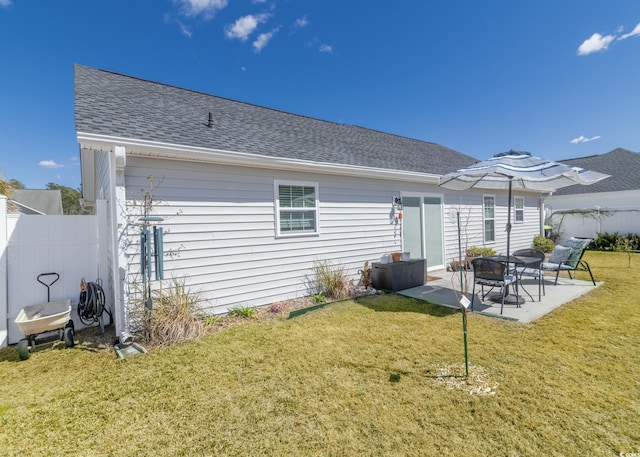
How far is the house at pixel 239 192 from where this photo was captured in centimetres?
432

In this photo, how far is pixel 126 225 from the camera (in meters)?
4.23

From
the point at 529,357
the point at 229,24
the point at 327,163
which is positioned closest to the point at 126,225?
the point at 327,163

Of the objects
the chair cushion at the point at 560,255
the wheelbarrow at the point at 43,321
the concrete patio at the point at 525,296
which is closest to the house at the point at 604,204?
the concrete patio at the point at 525,296

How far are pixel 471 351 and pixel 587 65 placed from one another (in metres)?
12.0

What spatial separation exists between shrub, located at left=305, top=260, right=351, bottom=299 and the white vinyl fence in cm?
392

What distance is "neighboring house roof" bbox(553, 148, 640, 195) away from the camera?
14.7 meters

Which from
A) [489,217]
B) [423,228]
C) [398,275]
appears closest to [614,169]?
[489,217]

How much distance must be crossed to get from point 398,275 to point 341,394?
4.20 m

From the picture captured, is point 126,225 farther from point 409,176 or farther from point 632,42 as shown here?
point 632,42

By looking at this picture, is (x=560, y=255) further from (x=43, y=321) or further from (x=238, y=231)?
(x=43, y=321)

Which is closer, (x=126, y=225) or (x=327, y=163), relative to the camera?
(x=126, y=225)

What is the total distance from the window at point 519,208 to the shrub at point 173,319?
12.3m

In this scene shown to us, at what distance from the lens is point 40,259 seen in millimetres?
4438

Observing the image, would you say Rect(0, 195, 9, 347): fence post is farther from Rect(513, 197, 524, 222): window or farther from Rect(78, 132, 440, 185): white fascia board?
Rect(513, 197, 524, 222): window
